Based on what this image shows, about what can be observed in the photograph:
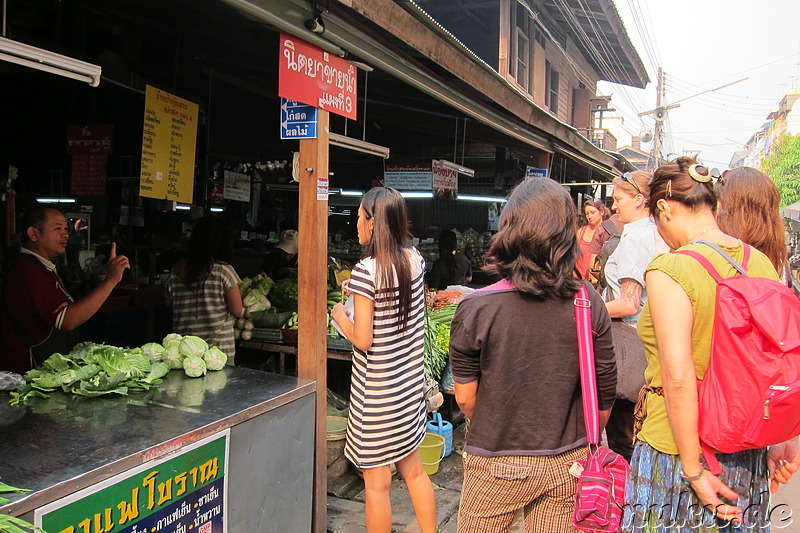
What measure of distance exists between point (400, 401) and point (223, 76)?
4.14 meters

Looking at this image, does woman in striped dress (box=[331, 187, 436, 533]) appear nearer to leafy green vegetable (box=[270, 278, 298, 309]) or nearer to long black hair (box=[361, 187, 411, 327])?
long black hair (box=[361, 187, 411, 327])

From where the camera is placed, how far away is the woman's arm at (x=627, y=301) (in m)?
3.71

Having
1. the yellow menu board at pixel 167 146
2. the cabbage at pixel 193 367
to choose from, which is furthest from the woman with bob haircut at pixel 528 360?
the yellow menu board at pixel 167 146

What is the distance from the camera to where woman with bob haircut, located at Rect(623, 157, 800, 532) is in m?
1.93

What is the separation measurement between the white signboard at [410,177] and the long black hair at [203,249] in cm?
451

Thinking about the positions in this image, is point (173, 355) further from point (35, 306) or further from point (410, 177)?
point (410, 177)

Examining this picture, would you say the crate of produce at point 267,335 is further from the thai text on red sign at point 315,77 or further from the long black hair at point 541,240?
the long black hair at point 541,240

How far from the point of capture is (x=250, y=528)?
275 centimetres

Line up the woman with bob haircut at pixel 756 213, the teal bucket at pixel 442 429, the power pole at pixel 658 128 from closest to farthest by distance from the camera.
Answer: the woman with bob haircut at pixel 756 213 < the teal bucket at pixel 442 429 < the power pole at pixel 658 128

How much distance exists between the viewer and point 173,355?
332cm

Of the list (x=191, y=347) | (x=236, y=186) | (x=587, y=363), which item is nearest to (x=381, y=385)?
(x=191, y=347)

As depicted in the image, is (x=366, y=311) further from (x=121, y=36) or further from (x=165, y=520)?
(x=121, y=36)

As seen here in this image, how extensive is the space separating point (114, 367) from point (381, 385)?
56.7 inches

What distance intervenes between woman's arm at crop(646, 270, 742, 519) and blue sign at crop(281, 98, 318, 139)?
84.8 inches
